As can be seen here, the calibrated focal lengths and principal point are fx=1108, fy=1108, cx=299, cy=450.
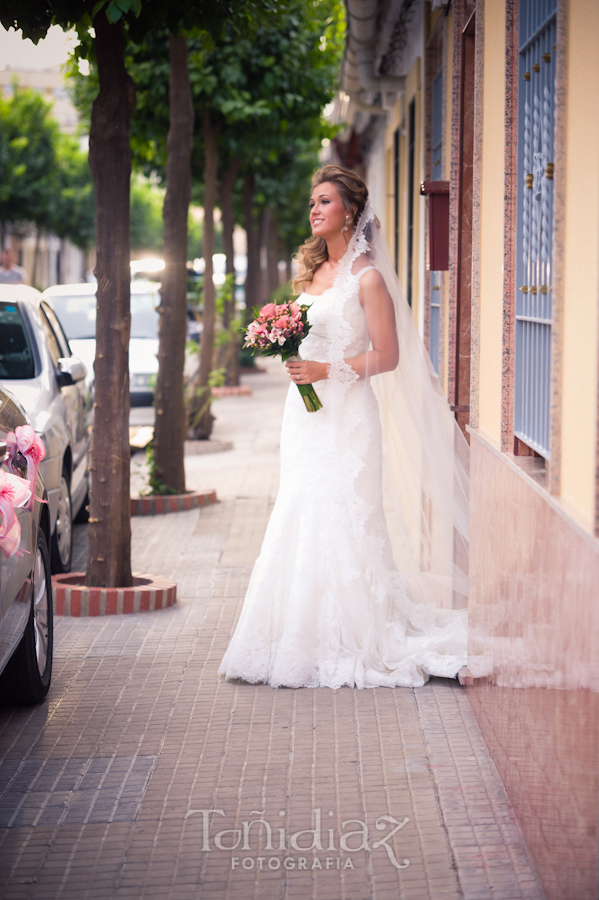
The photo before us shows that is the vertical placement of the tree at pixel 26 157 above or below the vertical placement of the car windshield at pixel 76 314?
above

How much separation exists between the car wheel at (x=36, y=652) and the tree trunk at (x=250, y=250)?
18.8 meters

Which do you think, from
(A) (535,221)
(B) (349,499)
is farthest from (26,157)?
(A) (535,221)

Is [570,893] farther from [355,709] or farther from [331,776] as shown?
[355,709]

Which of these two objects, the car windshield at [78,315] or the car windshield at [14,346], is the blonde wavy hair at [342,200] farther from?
the car windshield at [78,315]

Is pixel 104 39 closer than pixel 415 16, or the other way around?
pixel 104 39

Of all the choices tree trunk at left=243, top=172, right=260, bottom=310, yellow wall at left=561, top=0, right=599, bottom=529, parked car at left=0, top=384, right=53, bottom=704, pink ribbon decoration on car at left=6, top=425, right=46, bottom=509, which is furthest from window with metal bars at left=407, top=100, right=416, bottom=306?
tree trunk at left=243, top=172, right=260, bottom=310

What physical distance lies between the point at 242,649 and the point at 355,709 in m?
0.66

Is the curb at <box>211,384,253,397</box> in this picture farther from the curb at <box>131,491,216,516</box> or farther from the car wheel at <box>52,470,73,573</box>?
the car wheel at <box>52,470,73,573</box>

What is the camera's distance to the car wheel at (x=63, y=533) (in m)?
7.30

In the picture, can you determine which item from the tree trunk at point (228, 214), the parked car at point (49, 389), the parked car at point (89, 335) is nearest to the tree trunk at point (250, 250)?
the tree trunk at point (228, 214)

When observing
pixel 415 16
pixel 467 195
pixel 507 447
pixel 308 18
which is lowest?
pixel 507 447

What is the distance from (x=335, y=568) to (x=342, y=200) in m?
1.76

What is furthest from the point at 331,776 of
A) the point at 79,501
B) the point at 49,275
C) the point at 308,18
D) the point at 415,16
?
the point at 49,275

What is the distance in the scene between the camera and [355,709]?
482cm
